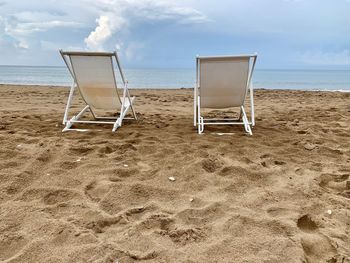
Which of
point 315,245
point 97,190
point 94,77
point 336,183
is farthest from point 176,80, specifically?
point 315,245

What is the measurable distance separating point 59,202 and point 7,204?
13.8 inches

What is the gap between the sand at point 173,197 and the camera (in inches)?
76.7

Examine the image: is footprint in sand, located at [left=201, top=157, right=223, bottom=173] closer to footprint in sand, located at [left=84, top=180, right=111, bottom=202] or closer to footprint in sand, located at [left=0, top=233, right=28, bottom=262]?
footprint in sand, located at [left=84, top=180, right=111, bottom=202]

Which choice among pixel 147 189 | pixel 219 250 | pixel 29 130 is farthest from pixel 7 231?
pixel 29 130

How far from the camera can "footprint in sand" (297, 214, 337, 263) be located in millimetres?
1889

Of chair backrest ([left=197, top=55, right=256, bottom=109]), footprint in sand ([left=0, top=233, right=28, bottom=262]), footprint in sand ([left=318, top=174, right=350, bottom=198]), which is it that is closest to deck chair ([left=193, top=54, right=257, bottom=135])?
chair backrest ([left=197, top=55, right=256, bottom=109])

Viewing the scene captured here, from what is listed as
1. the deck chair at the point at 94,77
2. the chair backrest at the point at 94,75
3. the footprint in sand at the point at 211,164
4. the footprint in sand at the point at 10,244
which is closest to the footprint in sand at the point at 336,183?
the footprint in sand at the point at 211,164

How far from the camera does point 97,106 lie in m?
5.19

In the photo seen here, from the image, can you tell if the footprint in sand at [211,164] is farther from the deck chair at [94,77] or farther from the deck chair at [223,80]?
the deck chair at [94,77]

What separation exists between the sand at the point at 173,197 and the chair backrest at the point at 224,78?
730 millimetres

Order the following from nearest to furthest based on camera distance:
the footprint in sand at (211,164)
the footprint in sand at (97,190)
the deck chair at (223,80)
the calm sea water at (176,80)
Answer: the footprint in sand at (97,190) → the footprint in sand at (211,164) → the deck chair at (223,80) → the calm sea water at (176,80)

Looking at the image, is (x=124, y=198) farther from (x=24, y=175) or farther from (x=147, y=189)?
(x=24, y=175)

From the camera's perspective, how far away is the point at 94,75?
4.67 metres

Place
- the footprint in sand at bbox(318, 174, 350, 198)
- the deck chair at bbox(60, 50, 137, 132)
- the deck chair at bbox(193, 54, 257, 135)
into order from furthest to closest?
the deck chair at bbox(60, 50, 137, 132) < the deck chair at bbox(193, 54, 257, 135) < the footprint in sand at bbox(318, 174, 350, 198)
